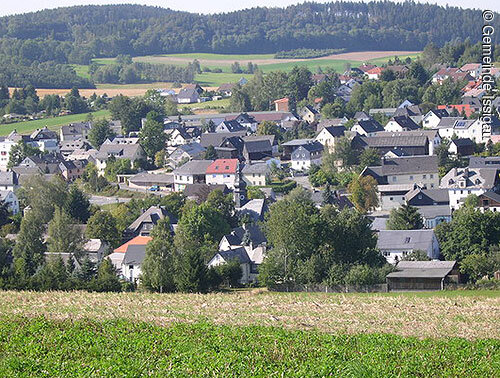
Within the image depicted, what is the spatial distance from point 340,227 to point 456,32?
367 feet

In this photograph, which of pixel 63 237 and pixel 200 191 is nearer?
pixel 63 237

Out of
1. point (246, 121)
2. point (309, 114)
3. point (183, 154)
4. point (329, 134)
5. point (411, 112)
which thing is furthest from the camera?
point (309, 114)

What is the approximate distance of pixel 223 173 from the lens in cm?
4466

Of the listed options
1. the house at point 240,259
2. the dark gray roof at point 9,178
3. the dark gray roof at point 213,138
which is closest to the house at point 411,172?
the dark gray roof at point 213,138

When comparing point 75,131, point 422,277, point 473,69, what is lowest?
point 75,131

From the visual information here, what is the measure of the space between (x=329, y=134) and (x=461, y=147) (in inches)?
327

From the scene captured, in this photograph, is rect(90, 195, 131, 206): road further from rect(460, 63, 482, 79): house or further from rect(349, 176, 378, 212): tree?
rect(460, 63, 482, 79): house

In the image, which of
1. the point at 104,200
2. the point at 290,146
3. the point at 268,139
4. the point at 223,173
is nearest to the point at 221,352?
the point at 104,200

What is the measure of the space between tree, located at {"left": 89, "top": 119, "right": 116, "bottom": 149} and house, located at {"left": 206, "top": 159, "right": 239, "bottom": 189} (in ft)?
45.7

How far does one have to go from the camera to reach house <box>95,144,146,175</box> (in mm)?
50812

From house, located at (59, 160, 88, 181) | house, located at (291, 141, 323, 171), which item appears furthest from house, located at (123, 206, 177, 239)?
house, located at (59, 160, 88, 181)

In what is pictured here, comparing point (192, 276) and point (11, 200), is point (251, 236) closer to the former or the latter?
point (192, 276)

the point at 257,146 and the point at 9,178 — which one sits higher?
the point at 257,146

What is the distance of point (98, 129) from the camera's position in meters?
57.2
